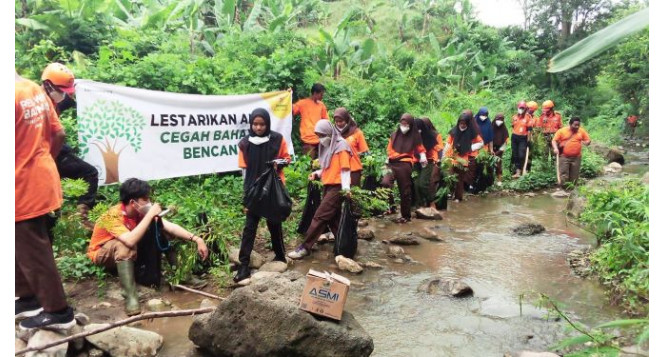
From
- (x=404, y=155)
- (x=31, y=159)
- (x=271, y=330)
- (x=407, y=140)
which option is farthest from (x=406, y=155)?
(x=31, y=159)

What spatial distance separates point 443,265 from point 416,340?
82.5 inches

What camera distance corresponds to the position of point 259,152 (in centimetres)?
530

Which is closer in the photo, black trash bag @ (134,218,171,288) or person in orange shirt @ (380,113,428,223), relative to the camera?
black trash bag @ (134,218,171,288)

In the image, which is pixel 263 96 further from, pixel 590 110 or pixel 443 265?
pixel 590 110

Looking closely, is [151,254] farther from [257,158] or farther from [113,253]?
[257,158]

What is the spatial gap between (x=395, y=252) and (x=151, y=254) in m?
2.94

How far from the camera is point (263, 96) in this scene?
7.41m

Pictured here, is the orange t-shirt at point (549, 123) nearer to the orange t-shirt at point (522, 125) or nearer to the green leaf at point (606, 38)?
the orange t-shirt at point (522, 125)

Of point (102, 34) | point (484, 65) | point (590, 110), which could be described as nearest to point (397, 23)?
point (484, 65)

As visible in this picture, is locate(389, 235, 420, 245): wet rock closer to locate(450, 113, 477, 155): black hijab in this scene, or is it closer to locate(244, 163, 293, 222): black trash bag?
locate(244, 163, 293, 222): black trash bag

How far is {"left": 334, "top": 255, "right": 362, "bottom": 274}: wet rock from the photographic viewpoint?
18.1 feet

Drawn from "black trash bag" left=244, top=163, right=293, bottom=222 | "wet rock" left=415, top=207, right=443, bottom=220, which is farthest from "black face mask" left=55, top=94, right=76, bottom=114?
"wet rock" left=415, top=207, right=443, bottom=220

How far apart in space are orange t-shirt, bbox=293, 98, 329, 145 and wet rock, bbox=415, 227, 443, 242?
7.56ft

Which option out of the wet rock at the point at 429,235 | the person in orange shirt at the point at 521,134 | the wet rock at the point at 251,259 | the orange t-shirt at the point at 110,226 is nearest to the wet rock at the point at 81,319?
the orange t-shirt at the point at 110,226
